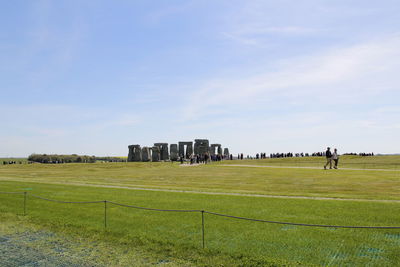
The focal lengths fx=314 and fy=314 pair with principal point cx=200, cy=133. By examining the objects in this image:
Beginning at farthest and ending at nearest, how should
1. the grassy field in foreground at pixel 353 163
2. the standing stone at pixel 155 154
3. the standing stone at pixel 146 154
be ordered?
the standing stone at pixel 146 154 → the standing stone at pixel 155 154 → the grassy field in foreground at pixel 353 163

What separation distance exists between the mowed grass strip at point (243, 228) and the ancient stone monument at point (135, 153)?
166ft

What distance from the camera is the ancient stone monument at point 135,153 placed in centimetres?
6725

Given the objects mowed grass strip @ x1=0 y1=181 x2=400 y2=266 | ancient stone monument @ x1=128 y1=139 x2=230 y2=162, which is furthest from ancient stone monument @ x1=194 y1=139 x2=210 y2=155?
mowed grass strip @ x1=0 y1=181 x2=400 y2=266

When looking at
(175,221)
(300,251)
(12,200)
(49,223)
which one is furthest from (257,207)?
(12,200)

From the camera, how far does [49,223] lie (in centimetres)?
1262

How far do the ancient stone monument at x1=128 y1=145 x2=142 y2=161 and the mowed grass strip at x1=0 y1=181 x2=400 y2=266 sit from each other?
50.6m

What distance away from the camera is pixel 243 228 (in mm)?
10633

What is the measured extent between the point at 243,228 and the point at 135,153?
59.2 meters

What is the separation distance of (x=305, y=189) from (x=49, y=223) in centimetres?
1401

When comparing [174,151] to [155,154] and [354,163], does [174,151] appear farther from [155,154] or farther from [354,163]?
[354,163]

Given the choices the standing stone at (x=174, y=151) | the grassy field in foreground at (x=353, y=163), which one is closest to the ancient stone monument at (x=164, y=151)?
the standing stone at (x=174, y=151)

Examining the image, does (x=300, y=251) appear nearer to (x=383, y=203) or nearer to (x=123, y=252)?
(x=123, y=252)

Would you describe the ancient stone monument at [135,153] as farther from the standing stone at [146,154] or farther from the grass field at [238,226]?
the grass field at [238,226]

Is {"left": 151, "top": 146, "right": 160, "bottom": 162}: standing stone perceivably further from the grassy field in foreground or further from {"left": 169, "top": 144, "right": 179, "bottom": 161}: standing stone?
the grassy field in foreground
